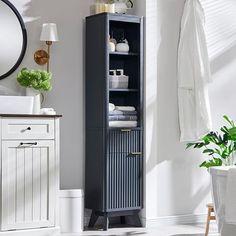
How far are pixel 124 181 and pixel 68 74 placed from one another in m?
1.09

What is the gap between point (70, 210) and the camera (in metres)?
5.66

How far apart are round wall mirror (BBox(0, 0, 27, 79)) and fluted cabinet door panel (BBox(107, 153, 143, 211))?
1.17 meters

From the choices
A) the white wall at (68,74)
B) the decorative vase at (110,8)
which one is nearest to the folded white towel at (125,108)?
the white wall at (68,74)

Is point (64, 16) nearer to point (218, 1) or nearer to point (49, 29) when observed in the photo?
point (49, 29)

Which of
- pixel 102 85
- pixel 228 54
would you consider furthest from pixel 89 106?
pixel 228 54

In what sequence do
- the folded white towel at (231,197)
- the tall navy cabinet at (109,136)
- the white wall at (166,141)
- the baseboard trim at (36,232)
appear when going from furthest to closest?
the white wall at (166,141), the tall navy cabinet at (109,136), the baseboard trim at (36,232), the folded white towel at (231,197)

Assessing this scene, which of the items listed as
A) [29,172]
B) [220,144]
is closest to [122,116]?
[220,144]

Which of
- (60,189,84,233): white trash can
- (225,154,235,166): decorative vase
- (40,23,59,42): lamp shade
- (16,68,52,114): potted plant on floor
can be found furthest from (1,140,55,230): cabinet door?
(225,154,235,166): decorative vase

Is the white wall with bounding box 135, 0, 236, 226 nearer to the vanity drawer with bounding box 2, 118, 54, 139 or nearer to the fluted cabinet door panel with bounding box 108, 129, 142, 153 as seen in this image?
the fluted cabinet door panel with bounding box 108, 129, 142, 153

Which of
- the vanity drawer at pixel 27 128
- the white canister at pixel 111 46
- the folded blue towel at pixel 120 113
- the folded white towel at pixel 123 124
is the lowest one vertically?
the vanity drawer at pixel 27 128

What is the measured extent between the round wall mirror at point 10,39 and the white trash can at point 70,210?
1161 mm

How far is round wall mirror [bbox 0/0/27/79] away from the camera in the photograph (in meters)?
5.62

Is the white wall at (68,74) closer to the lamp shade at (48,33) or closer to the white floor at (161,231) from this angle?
the lamp shade at (48,33)

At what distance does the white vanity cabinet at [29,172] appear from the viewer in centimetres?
518
